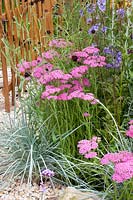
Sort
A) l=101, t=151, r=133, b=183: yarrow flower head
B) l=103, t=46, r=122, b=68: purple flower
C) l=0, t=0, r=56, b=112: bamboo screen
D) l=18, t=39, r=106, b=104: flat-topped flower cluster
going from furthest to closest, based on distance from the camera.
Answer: l=0, t=0, r=56, b=112: bamboo screen < l=103, t=46, r=122, b=68: purple flower < l=18, t=39, r=106, b=104: flat-topped flower cluster < l=101, t=151, r=133, b=183: yarrow flower head

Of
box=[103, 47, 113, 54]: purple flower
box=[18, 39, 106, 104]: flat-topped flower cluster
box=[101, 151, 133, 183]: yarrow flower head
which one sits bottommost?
box=[101, 151, 133, 183]: yarrow flower head

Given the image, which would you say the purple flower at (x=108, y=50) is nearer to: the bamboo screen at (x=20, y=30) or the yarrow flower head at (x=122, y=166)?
the bamboo screen at (x=20, y=30)

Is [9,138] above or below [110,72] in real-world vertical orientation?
below

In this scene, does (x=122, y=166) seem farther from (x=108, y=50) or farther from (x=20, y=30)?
(x=20, y=30)

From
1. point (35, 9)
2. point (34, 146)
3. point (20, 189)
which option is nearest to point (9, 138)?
point (34, 146)

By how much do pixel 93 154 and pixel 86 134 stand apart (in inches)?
36.4

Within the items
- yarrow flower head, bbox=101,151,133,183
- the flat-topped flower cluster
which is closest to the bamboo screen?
the flat-topped flower cluster

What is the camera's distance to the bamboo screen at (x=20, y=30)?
458 centimetres

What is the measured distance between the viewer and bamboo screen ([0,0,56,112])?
15.0 ft

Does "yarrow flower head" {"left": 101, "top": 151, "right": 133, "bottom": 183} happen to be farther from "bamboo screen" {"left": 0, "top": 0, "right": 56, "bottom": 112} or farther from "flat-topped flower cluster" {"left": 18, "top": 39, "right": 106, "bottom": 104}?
Answer: "bamboo screen" {"left": 0, "top": 0, "right": 56, "bottom": 112}

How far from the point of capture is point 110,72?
11.1ft

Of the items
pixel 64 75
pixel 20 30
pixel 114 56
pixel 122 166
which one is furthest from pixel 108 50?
pixel 20 30

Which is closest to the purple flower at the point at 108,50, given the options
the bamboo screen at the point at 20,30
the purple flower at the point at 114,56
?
the purple flower at the point at 114,56

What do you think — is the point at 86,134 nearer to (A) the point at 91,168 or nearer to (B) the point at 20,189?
(A) the point at 91,168
